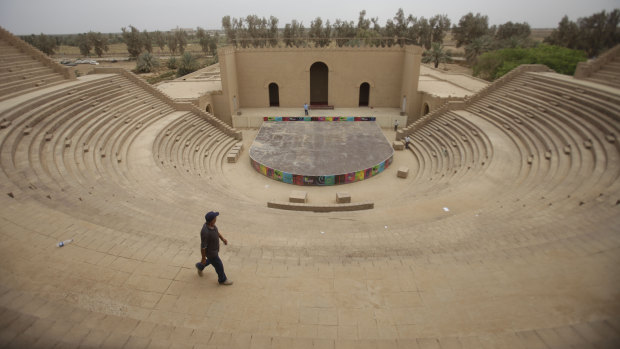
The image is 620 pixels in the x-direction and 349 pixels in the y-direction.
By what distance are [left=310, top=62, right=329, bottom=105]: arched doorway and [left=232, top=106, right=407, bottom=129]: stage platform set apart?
10.5ft

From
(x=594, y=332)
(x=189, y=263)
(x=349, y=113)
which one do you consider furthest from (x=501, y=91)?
(x=189, y=263)

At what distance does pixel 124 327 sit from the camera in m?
4.08

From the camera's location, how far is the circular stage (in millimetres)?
16062

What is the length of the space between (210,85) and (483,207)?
24.6 m

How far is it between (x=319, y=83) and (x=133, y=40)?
52292 millimetres

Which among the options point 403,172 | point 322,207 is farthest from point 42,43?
point 322,207

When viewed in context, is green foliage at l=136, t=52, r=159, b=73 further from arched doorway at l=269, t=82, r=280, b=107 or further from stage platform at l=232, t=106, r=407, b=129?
stage platform at l=232, t=106, r=407, b=129

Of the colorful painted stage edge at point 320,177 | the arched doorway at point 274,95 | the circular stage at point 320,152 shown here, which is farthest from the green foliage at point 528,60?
the colorful painted stage edge at point 320,177

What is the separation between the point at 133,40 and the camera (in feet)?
207

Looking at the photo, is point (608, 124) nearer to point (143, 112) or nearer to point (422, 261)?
point (422, 261)

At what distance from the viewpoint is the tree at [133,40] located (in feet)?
204

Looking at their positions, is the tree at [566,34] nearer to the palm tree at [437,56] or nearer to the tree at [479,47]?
the tree at [479,47]

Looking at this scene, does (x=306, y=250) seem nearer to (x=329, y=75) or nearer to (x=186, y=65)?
(x=329, y=75)

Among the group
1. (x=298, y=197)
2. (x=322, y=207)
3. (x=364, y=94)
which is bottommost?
(x=298, y=197)
